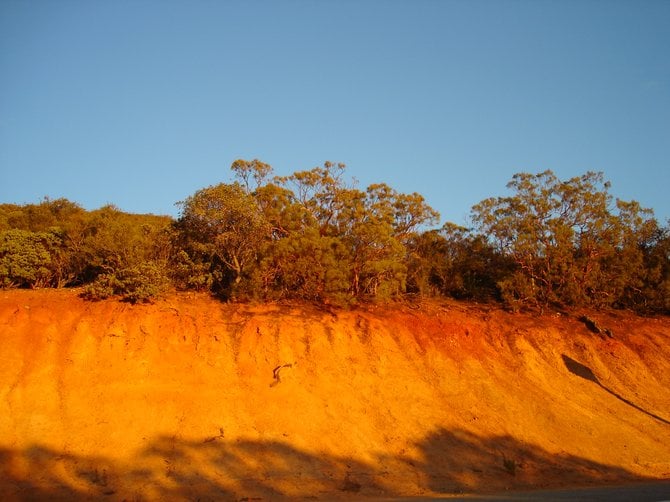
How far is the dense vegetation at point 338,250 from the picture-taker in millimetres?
22109

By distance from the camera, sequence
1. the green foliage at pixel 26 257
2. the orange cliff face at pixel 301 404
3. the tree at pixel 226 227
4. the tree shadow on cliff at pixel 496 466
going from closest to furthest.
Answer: the orange cliff face at pixel 301 404 < the tree shadow on cliff at pixel 496 466 < the green foliage at pixel 26 257 < the tree at pixel 226 227

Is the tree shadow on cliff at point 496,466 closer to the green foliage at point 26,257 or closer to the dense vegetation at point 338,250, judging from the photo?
the dense vegetation at point 338,250

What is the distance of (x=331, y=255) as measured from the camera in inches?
901

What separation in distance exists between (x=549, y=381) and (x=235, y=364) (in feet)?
41.6

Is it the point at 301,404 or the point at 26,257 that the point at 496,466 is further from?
the point at 26,257

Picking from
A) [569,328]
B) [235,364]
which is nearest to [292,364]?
[235,364]

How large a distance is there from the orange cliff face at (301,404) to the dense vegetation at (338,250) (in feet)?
4.89

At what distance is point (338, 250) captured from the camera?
76.3 feet

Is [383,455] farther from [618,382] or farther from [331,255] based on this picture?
[618,382]

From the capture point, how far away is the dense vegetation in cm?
2211

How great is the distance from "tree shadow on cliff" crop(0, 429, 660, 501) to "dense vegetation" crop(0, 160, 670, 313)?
6927mm

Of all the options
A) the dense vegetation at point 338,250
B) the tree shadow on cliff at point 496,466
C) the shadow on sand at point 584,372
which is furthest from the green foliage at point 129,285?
the shadow on sand at point 584,372

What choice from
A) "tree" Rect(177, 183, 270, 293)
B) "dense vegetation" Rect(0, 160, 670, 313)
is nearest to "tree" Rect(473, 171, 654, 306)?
"dense vegetation" Rect(0, 160, 670, 313)

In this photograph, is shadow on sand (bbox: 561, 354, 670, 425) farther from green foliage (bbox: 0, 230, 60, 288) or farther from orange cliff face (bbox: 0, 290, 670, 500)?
green foliage (bbox: 0, 230, 60, 288)
